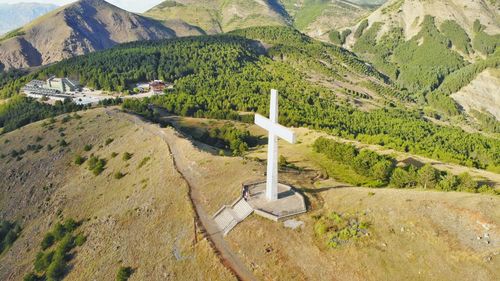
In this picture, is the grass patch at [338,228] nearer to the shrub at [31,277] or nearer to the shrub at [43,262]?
the shrub at [43,262]

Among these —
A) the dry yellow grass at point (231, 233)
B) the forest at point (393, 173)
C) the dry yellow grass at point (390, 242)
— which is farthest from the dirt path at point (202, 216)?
the forest at point (393, 173)

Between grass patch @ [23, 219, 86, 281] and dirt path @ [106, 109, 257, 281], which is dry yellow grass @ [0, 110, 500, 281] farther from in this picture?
grass patch @ [23, 219, 86, 281]

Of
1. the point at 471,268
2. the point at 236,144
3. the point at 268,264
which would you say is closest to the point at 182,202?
the point at 268,264

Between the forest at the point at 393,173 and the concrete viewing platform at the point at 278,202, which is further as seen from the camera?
the forest at the point at 393,173

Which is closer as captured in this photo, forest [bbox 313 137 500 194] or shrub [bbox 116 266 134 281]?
shrub [bbox 116 266 134 281]

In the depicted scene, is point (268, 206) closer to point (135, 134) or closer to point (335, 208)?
point (335, 208)

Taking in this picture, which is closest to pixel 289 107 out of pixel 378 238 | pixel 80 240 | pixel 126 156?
pixel 126 156

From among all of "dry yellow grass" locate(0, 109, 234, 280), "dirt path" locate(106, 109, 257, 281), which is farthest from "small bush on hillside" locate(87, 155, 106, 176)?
"dirt path" locate(106, 109, 257, 281)

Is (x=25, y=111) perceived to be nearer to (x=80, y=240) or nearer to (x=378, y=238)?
(x=80, y=240)
